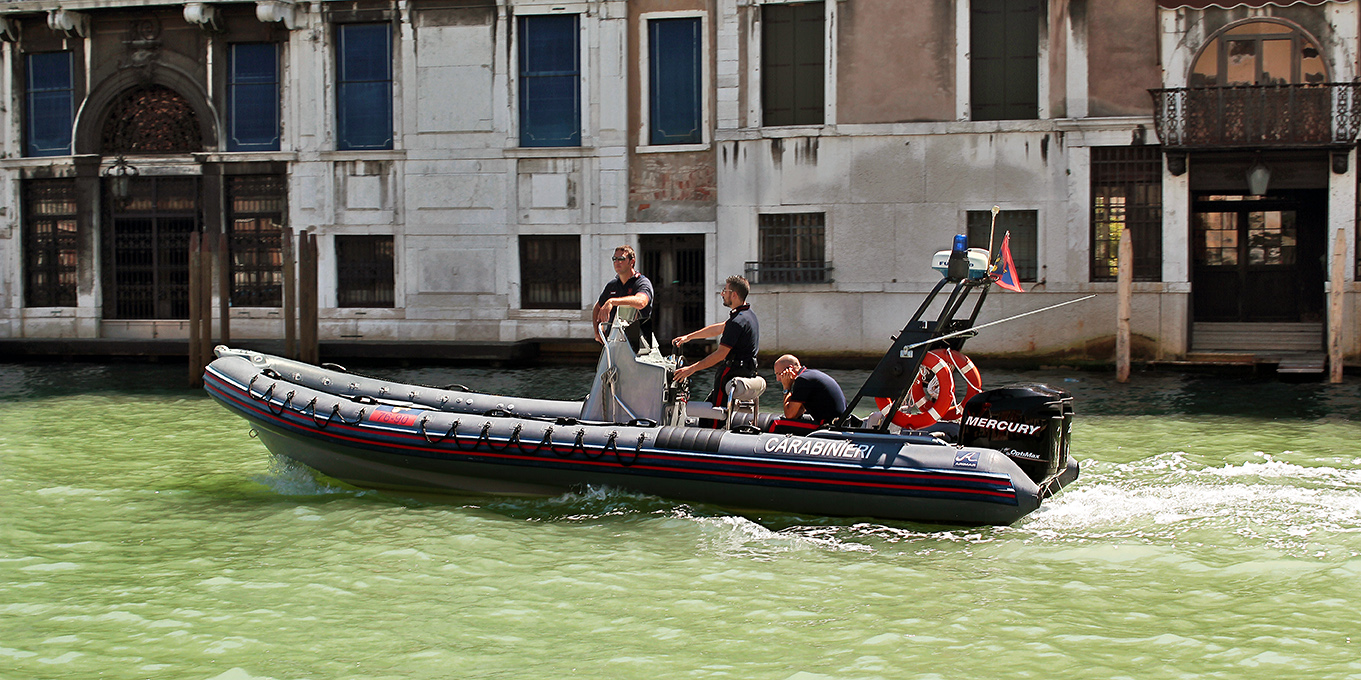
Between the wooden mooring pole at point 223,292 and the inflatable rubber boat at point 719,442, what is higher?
the wooden mooring pole at point 223,292

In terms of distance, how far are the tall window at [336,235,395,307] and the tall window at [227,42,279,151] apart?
6.57ft

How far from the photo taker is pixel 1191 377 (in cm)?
1577

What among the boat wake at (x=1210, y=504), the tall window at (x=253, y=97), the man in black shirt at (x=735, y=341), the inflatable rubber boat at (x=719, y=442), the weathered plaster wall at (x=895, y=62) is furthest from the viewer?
the tall window at (x=253, y=97)

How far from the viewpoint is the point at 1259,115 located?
635 inches

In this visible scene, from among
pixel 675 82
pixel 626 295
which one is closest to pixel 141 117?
pixel 675 82

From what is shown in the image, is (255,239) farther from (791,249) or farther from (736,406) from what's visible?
(736,406)

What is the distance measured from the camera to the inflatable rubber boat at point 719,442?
24.6 feet

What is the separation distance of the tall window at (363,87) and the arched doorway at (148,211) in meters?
2.58

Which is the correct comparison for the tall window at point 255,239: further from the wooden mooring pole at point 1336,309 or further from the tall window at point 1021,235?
the wooden mooring pole at point 1336,309

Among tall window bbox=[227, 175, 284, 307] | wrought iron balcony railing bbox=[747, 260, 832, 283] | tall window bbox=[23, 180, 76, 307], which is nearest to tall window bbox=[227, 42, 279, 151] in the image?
tall window bbox=[227, 175, 284, 307]

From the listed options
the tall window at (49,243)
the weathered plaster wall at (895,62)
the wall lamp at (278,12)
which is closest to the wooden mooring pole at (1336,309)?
the weathered plaster wall at (895,62)

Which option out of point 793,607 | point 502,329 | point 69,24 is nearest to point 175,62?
point 69,24

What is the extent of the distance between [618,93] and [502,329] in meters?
3.96

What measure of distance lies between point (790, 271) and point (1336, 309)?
6.89 metres
